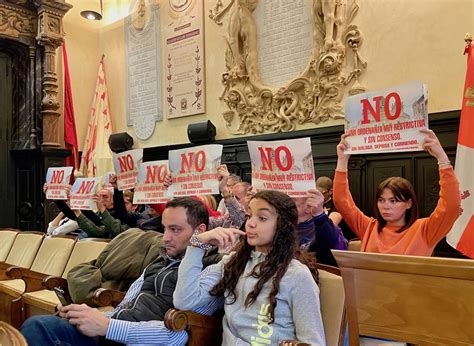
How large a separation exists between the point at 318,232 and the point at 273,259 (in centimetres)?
47

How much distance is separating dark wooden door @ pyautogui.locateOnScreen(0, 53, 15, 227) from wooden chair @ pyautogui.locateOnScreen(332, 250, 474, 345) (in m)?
6.22

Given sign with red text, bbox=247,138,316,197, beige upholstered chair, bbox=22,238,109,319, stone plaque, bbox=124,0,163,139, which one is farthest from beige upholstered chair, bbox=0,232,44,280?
stone plaque, bbox=124,0,163,139

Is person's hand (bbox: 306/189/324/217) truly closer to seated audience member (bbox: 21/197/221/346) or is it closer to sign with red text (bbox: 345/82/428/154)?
sign with red text (bbox: 345/82/428/154)

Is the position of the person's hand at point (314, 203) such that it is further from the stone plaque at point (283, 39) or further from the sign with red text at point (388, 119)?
the stone plaque at point (283, 39)

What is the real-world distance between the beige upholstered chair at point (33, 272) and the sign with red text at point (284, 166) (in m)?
1.86

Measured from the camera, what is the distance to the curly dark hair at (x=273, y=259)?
155cm

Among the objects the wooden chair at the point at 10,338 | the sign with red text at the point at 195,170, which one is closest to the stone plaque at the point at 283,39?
the sign with red text at the point at 195,170

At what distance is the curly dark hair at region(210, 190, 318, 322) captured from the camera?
1552 millimetres

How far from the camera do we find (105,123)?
688 cm

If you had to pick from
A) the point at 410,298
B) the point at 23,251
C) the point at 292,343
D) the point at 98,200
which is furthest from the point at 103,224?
the point at 410,298

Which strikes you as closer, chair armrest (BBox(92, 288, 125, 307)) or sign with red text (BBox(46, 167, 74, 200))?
chair armrest (BBox(92, 288, 125, 307))

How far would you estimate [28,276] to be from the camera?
10.4ft

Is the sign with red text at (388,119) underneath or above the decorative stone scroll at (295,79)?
underneath

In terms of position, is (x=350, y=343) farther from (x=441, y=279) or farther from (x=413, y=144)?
(x=413, y=144)
